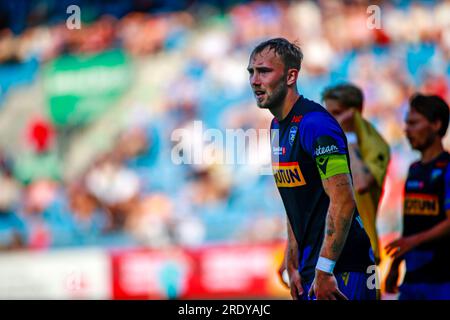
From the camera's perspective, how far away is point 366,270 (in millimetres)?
4609

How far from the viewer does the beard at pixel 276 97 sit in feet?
15.3

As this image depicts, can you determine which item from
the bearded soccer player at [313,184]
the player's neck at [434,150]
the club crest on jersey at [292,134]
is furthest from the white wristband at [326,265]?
the player's neck at [434,150]

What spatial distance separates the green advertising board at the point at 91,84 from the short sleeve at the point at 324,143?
7.32 meters

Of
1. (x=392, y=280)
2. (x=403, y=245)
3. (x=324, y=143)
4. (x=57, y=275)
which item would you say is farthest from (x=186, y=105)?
(x=324, y=143)

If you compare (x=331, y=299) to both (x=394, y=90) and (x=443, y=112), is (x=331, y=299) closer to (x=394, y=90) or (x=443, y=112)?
(x=443, y=112)

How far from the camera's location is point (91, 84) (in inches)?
457

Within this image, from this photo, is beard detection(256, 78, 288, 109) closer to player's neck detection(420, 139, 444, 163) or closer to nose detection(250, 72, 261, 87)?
nose detection(250, 72, 261, 87)

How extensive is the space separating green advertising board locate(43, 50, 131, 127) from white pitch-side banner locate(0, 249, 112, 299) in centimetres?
176

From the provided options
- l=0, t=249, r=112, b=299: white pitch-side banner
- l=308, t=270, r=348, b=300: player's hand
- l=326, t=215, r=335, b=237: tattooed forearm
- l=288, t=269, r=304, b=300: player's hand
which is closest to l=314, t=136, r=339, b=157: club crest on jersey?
l=326, t=215, r=335, b=237: tattooed forearm

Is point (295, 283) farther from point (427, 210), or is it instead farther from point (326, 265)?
point (427, 210)

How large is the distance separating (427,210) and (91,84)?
6.55 m

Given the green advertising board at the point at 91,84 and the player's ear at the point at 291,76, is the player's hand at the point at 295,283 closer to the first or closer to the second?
the player's ear at the point at 291,76

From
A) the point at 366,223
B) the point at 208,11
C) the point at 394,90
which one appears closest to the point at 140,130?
the point at 208,11

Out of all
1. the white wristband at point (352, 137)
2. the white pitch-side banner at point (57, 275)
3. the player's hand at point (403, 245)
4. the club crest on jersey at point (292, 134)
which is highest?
the white wristband at point (352, 137)
